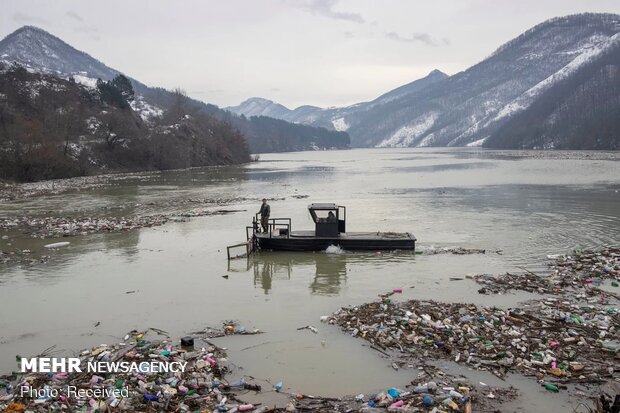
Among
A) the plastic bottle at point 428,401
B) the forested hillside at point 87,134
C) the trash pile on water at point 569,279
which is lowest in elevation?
the plastic bottle at point 428,401

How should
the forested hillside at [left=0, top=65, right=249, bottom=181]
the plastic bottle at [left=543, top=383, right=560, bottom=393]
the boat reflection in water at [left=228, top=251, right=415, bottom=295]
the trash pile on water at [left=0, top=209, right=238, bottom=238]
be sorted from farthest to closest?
the forested hillside at [left=0, top=65, right=249, bottom=181]
the trash pile on water at [left=0, top=209, right=238, bottom=238]
the boat reflection in water at [left=228, top=251, right=415, bottom=295]
the plastic bottle at [left=543, top=383, right=560, bottom=393]

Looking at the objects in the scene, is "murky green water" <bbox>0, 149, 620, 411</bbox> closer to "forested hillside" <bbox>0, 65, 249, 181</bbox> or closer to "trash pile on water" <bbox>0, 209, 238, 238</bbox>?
"trash pile on water" <bbox>0, 209, 238, 238</bbox>

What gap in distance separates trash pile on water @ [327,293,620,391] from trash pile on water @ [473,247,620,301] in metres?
1.62

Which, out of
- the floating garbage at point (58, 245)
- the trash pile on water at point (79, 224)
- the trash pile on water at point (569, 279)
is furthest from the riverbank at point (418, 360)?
the trash pile on water at point (79, 224)

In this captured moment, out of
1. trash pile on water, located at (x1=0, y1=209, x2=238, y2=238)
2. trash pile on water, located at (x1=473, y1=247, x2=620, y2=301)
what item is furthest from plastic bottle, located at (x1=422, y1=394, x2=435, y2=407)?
trash pile on water, located at (x1=0, y1=209, x2=238, y2=238)

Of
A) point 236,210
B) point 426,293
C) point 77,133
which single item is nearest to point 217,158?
point 77,133

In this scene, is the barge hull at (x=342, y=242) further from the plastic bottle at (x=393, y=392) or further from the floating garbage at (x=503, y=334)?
the plastic bottle at (x=393, y=392)

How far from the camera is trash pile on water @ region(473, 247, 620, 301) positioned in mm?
16906

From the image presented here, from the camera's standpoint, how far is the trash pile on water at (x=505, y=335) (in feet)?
36.2

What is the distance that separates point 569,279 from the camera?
18.1 metres

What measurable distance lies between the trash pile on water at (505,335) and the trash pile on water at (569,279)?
162 centimetres

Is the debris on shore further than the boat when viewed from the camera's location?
No

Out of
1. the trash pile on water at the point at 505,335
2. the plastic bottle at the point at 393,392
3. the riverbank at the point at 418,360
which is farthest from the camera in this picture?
the trash pile on water at the point at 505,335

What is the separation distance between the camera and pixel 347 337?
13.4 m
